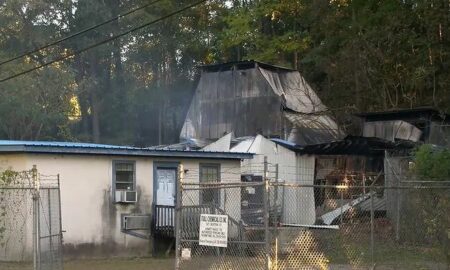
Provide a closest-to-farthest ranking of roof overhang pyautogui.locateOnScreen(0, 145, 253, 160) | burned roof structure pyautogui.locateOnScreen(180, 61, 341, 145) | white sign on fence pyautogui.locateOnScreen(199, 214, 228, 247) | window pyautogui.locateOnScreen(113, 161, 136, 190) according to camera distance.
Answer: white sign on fence pyautogui.locateOnScreen(199, 214, 228, 247)
roof overhang pyautogui.locateOnScreen(0, 145, 253, 160)
window pyautogui.locateOnScreen(113, 161, 136, 190)
burned roof structure pyautogui.locateOnScreen(180, 61, 341, 145)

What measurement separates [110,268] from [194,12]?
3232 centimetres

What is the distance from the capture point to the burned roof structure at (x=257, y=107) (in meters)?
29.8

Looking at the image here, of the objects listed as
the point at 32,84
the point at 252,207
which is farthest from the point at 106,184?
the point at 32,84

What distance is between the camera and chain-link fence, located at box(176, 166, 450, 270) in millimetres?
12703

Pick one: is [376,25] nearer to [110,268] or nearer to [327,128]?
[327,128]

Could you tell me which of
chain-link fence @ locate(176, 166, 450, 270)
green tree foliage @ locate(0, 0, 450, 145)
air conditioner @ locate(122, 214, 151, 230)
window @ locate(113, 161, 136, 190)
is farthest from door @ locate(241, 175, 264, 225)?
green tree foliage @ locate(0, 0, 450, 145)

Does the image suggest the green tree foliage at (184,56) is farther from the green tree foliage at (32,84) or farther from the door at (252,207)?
the door at (252,207)

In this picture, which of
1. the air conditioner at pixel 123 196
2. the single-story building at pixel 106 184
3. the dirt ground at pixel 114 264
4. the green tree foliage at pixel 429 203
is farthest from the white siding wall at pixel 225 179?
the green tree foliage at pixel 429 203

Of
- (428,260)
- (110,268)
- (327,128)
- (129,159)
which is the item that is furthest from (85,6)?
(428,260)

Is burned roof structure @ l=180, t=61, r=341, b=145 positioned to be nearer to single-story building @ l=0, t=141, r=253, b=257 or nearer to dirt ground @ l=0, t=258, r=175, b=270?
single-story building @ l=0, t=141, r=253, b=257

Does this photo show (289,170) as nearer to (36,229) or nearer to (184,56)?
(36,229)

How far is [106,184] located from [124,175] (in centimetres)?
67

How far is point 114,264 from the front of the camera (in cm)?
1684

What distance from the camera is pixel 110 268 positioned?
628 inches
